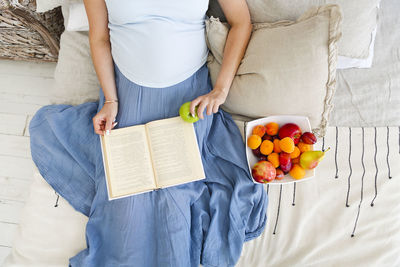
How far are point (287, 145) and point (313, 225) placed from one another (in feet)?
1.02

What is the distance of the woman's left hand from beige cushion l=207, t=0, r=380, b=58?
13.3 inches

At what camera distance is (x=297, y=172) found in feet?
2.94

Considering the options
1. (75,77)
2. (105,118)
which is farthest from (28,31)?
(105,118)

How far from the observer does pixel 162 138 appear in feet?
3.00

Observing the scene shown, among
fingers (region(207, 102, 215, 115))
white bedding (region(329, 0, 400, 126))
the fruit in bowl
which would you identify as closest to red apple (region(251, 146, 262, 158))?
the fruit in bowl

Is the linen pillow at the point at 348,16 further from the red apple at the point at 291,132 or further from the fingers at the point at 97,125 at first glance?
the fingers at the point at 97,125

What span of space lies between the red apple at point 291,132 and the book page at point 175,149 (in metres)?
0.30

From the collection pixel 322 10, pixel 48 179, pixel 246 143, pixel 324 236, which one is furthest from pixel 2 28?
pixel 324 236

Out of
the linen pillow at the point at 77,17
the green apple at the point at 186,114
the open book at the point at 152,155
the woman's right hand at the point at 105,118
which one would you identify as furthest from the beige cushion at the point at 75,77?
the green apple at the point at 186,114

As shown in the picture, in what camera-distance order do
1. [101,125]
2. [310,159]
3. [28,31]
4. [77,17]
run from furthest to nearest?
[28,31]
[77,17]
[101,125]
[310,159]

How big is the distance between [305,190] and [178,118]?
1.75ft

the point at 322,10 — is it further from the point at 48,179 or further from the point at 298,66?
the point at 48,179

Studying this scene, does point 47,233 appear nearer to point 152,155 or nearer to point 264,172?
point 152,155

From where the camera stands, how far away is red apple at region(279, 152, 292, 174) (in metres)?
0.90
